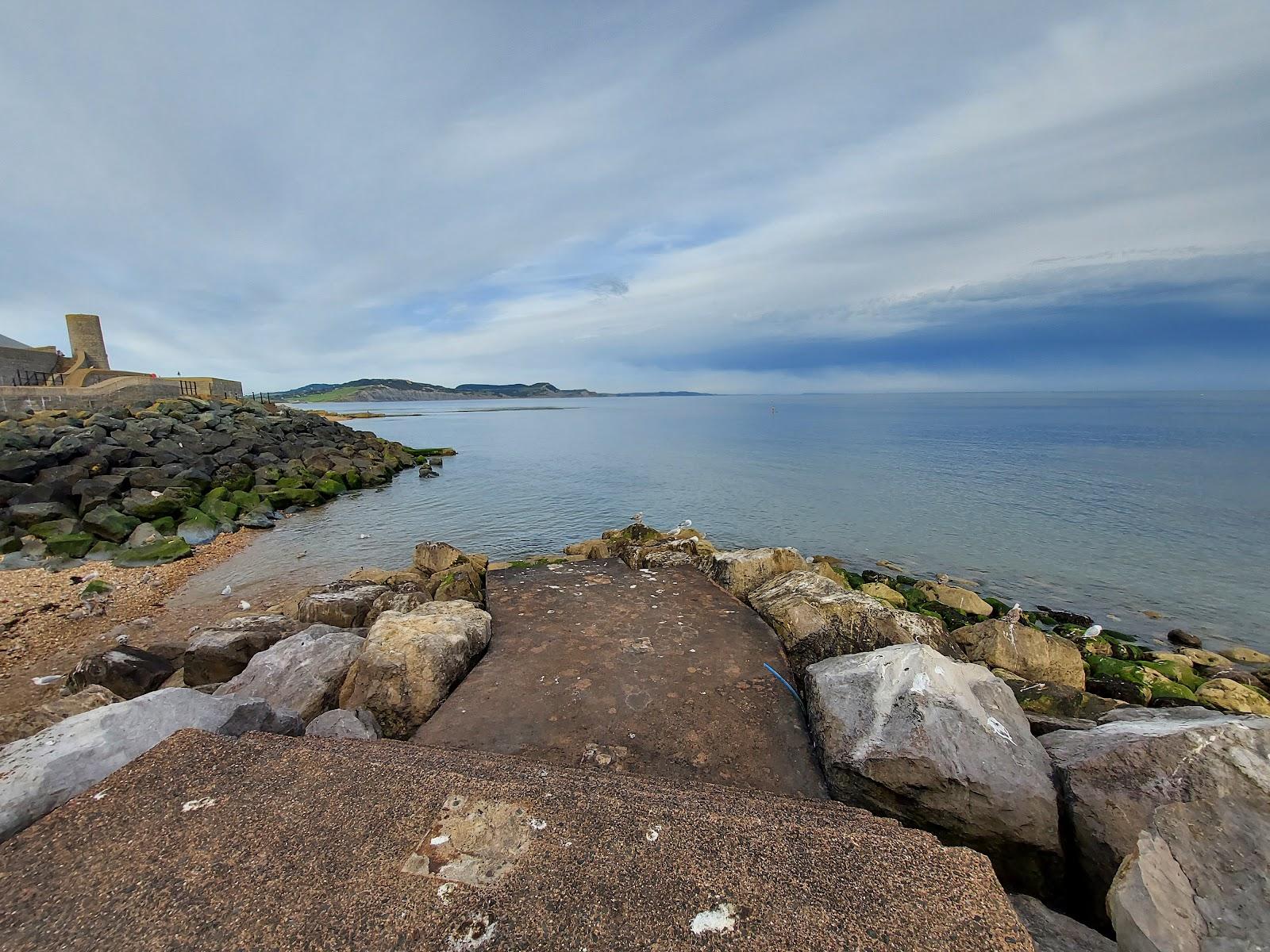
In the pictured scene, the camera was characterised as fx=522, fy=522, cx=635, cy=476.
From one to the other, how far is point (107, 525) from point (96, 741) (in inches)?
543

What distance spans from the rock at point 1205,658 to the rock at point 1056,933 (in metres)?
9.35

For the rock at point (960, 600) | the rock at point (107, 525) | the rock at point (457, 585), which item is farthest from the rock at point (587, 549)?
the rock at point (107, 525)

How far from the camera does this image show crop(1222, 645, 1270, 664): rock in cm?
865

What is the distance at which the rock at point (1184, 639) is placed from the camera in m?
9.33

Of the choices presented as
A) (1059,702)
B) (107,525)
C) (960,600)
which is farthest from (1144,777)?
(107,525)

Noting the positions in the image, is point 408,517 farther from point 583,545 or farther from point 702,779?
point 702,779

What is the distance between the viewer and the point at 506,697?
4277mm

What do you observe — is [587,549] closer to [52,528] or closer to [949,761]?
[949,761]

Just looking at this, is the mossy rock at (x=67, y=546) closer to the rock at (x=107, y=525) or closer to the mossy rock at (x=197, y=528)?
the rock at (x=107, y=525)

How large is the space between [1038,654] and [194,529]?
18190 mm

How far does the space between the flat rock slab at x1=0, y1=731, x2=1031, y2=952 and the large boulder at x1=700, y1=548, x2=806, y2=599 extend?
156 inches

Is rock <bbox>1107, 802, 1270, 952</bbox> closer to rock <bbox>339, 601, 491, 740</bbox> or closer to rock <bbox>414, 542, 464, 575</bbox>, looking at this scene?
rock <bbox>339, 601, 491, 740</bbox>

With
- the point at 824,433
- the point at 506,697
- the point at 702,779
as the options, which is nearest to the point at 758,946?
the point at 702,779

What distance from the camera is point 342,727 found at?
3.64m
